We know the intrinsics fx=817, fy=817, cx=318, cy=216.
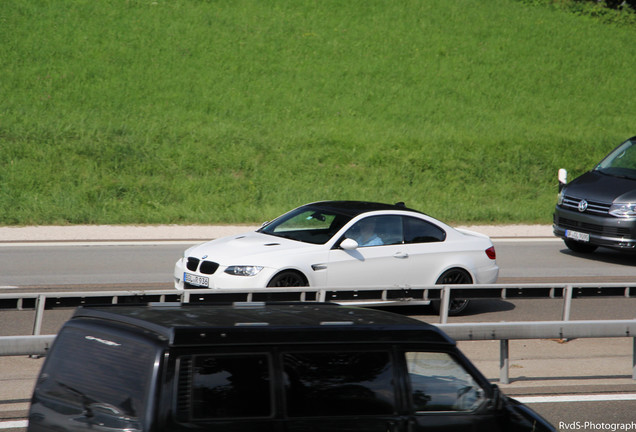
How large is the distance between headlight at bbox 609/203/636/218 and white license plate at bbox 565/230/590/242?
780mm

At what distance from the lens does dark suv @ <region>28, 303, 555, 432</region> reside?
3.89 metres

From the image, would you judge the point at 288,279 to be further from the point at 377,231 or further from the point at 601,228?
the point at 601,228

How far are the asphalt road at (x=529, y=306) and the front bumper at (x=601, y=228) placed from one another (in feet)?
1.72

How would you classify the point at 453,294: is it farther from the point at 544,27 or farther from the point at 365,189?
the point at 544,27

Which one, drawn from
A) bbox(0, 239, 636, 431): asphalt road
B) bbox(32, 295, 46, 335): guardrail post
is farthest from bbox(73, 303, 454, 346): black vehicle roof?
bbox(32, 295, 46, 335): guardrail post

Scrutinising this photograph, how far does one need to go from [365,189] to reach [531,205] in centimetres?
501

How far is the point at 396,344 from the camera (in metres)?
4.48

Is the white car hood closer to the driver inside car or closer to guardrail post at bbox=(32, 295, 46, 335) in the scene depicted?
the driver inside car

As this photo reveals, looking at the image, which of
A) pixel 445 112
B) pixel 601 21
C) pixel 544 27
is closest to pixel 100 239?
pixel 445 112


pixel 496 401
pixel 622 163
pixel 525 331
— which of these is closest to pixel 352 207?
pixel 525 331

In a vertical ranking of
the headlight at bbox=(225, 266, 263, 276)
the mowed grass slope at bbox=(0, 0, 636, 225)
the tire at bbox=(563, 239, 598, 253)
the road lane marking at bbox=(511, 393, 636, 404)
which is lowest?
the road lane marking at bbox=(511, 393, 636, 404)

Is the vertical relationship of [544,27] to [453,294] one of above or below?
above

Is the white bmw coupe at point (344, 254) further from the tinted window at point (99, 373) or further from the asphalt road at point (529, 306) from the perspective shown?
the tinted window at point (99, 373)

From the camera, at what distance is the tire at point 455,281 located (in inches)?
→ 458
